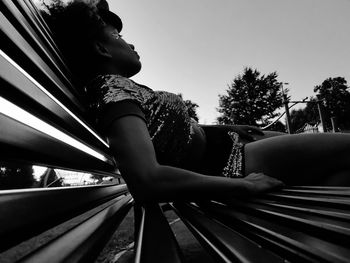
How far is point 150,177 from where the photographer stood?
0.99 m

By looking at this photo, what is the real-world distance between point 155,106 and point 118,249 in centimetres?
155

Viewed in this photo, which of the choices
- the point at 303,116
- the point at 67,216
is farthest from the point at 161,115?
the point at 303,116

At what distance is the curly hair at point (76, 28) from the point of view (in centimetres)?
144

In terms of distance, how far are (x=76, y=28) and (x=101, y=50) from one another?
7.2 inches

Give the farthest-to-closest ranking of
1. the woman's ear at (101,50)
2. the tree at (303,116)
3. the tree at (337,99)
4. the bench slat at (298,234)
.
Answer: the tree at (303,116) → the tree at (337,99) → the woman's ear at (101,50) → the bench slat at (298,234)

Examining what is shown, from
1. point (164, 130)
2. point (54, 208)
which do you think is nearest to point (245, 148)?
point (164, 130)

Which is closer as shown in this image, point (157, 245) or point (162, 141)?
point (157, 245)

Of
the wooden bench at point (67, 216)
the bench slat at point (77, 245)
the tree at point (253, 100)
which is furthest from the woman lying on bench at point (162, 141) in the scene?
the tree at point (253, 100)

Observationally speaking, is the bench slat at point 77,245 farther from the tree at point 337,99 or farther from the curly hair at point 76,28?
the tree at point 337,99

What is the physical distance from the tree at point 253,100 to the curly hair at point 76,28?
29878mm

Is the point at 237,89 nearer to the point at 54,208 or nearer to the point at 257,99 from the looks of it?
the point at 257,99

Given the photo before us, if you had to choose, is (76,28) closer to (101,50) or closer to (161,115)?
(101,50)

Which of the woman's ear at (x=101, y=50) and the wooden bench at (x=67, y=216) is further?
the woman's ear at (x=101, y=50)

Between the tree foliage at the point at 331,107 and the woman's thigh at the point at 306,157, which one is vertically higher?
the tree foliage at the point at 331,107
